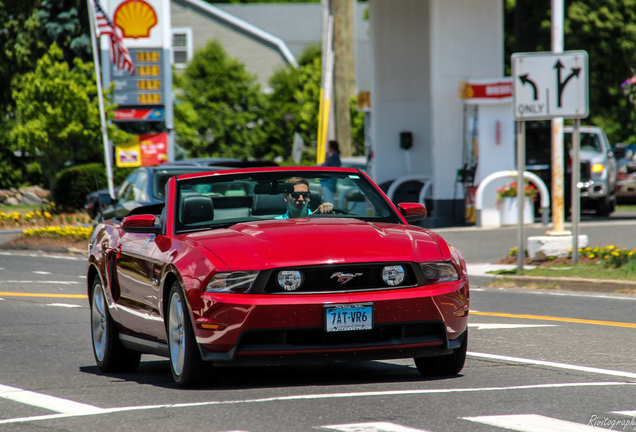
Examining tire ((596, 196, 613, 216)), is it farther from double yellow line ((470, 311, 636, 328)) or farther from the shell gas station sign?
double yellow line ((470, 311, 636, 328))

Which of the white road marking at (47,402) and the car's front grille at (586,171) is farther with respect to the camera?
the car's front grille at (586,171)

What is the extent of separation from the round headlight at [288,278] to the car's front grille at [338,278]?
0.07 ft

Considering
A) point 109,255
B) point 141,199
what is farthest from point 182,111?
point 109,255

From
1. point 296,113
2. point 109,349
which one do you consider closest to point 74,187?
→ point 296,113

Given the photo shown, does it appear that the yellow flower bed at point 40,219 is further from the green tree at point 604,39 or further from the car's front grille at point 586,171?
the green tree at point 604,39

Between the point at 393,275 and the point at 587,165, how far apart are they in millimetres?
21825

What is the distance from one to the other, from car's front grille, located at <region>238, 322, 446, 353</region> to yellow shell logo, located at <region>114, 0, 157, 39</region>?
2334 cm

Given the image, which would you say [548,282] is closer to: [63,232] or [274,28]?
[63,232]

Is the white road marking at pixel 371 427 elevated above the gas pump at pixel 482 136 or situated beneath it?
situated beneath

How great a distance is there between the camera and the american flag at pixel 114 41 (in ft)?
91.5

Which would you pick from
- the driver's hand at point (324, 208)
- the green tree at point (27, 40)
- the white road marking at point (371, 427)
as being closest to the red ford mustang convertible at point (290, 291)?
the driver's hand at point (324, 208)

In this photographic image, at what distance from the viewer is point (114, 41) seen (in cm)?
2855

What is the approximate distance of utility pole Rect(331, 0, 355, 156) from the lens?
36.3 meters

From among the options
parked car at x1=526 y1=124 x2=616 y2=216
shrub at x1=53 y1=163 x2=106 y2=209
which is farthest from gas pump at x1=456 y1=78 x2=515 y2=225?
shrub at x1=53 y1=163 x2=106 y2=209
